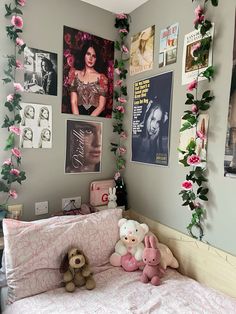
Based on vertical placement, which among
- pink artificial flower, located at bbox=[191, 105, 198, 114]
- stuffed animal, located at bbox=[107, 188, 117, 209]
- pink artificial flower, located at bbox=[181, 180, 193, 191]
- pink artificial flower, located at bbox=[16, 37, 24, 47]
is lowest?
stuffed animal, located at bbox=[107, 188, 117, 209]

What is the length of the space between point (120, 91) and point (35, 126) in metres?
0.83

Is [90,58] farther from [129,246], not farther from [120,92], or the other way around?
[129,246]

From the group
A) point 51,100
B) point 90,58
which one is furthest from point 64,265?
point 90,58

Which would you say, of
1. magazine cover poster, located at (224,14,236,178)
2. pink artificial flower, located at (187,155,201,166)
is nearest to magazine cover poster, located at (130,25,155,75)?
magazine cover poster, located at (224,14,236,178)

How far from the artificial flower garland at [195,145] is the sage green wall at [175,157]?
4 centimetres

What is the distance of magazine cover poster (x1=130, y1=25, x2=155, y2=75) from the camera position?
1.88 m

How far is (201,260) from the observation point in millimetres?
1505

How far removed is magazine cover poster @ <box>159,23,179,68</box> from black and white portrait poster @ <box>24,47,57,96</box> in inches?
31.7

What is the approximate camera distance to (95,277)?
58.3 inches

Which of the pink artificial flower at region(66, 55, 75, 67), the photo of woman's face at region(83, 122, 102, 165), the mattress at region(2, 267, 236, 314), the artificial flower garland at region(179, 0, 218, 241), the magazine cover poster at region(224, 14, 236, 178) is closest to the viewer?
the mattress at region(2, 267, 236, 314)

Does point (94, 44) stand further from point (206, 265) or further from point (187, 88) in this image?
point (206, 265)

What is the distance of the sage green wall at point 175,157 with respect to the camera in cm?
137

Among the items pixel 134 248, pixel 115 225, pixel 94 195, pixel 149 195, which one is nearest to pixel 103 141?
pixel 94 195

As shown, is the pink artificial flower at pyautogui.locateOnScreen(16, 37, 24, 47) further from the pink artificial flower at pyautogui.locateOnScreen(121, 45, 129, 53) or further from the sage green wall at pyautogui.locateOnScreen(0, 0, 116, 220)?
the pink artificial flower at pyautogui.locateOnScreen(121, 45, 129, 53)
